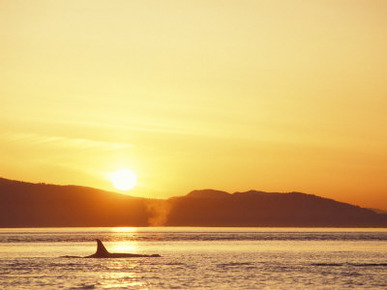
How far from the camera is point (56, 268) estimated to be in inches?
3900

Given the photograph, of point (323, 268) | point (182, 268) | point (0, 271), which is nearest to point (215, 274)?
point (182, 268)

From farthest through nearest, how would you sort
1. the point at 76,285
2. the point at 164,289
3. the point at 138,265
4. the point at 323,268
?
1. the point at 138,265
2. the point at 323,268
3. the point at 76,285
4. the point at 164,289

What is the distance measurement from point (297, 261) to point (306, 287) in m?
41.6

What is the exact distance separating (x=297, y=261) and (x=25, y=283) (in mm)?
48640

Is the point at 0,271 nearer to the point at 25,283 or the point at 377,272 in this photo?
the point at 25,283

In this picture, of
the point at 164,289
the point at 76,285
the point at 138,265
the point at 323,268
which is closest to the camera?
the point at 164,289

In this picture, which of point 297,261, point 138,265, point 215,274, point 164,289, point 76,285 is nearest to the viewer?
point 164,289

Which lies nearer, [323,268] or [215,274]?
[215,274]

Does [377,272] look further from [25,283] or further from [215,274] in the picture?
[25,283]

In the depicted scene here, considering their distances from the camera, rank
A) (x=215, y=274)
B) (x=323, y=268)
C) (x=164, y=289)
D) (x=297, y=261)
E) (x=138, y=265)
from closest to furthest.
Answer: (x=164, y=289)
(x=215, y=274)
(x=323, y=268)
(x=138, y=265)
(x=297, y=261)

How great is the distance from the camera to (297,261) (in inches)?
4508

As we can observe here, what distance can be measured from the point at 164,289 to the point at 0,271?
30.6 metres

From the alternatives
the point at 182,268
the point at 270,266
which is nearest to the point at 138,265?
the point at 182,268

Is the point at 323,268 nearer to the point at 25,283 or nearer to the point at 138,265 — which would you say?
the point at 138,265
